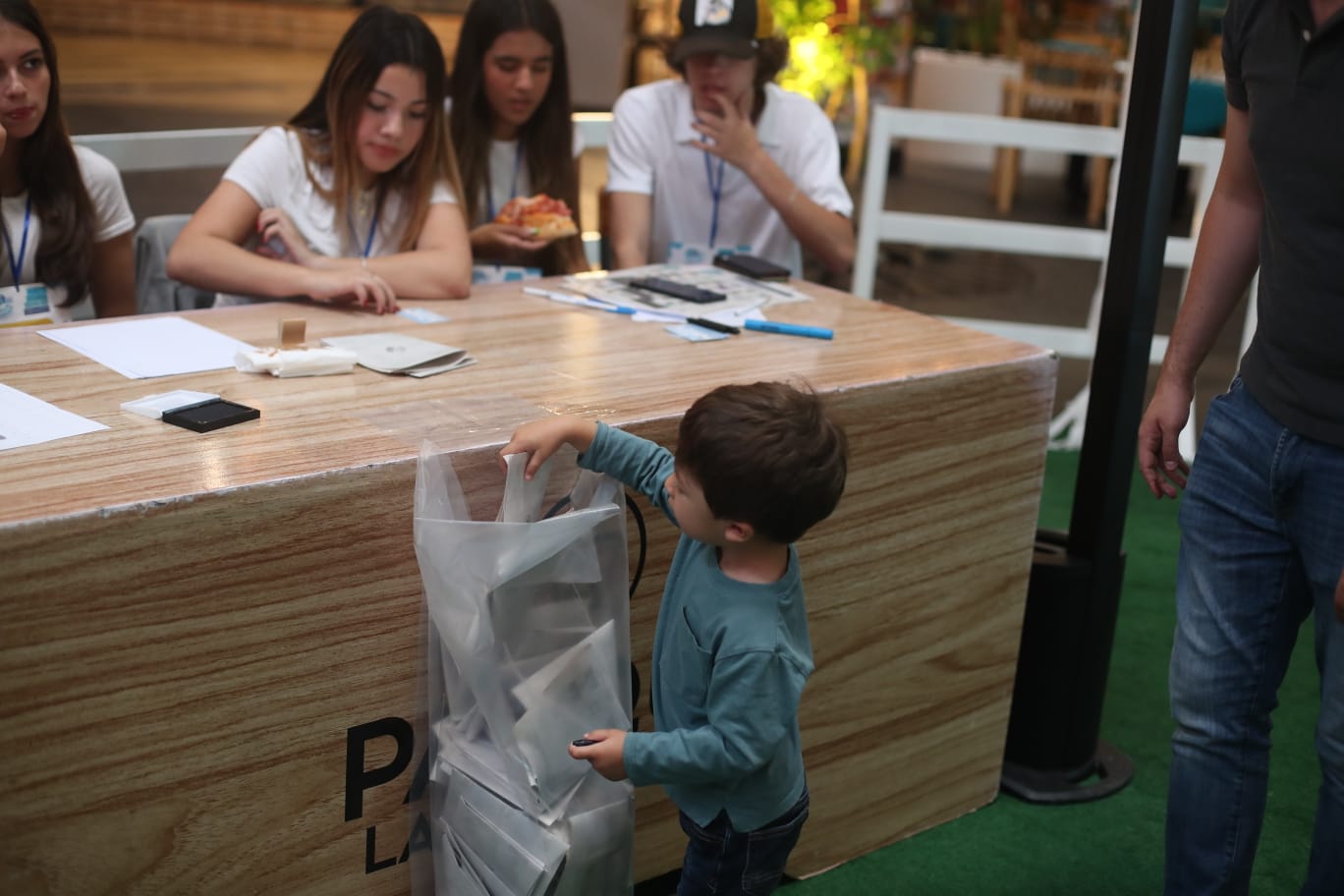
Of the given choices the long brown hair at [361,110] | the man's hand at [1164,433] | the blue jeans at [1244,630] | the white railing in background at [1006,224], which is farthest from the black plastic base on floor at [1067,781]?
the white railing in background at [1006,224]

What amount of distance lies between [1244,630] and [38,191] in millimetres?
1876

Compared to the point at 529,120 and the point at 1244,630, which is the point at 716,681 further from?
the point at 529,120

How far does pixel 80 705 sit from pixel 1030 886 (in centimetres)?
137

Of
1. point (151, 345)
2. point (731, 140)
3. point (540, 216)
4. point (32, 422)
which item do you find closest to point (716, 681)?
point (32, 422)

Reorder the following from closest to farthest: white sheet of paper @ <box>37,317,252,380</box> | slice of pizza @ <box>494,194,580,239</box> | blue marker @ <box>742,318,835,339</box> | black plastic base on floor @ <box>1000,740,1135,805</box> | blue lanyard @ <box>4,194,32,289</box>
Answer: white sheet of paper @ <box>37,317,252,380</box> → blue marker @ <box>742,318,835,339</box> → blue lanyard @ <box>4,194,32,289</box> → black plastic base on floor @ <box>1000,740,1135,805</box> → slice of pizza @ <box>494,194,580,239</box>

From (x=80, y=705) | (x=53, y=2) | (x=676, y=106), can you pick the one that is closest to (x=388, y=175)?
(x=676, y=106)

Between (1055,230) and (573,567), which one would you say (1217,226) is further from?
(1055,230)

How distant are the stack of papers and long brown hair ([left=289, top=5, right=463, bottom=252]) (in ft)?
1.75

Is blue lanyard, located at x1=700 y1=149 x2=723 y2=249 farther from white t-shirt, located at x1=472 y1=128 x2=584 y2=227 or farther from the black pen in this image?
the black pen

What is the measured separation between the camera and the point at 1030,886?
6.36 feet

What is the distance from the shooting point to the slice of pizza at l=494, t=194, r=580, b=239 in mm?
2475

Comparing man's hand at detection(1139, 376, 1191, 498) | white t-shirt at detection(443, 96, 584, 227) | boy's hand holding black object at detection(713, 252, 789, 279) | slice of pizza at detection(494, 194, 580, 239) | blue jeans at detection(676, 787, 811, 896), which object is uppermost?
white t-shirt at detection(443, 96, 584, 227)

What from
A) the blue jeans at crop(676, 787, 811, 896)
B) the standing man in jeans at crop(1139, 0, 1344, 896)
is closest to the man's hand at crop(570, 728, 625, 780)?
the blue jeans at crop(676, 787, 811, 896)

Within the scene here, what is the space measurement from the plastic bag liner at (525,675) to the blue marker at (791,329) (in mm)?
609
